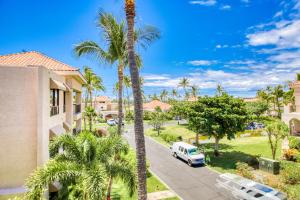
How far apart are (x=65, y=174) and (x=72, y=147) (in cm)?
139

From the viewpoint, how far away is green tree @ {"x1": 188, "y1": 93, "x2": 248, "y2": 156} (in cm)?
2572

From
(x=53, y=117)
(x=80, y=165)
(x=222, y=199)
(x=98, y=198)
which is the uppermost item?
(x=53, y=117)

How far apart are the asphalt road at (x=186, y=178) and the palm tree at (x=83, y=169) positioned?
797 centimetres

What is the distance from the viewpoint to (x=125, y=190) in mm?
18000

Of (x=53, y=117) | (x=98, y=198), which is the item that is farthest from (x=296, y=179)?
(x=53, y=117)

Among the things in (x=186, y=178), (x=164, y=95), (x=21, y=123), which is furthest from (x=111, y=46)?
(x=164, y=95)

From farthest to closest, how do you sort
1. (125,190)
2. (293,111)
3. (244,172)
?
(293,111)
(244,172)
(125,190)

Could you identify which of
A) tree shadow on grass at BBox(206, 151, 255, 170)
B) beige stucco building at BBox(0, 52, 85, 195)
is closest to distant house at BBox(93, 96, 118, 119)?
tree shadow on grass at BBox(206, 151, 255, 170)

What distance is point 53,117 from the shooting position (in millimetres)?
16203

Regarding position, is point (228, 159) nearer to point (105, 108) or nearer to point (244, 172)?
point (244, 172)

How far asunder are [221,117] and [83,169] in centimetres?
1825

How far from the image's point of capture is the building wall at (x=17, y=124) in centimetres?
1227

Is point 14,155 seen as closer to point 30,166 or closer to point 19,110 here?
point 30,166

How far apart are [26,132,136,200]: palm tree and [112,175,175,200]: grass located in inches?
207
